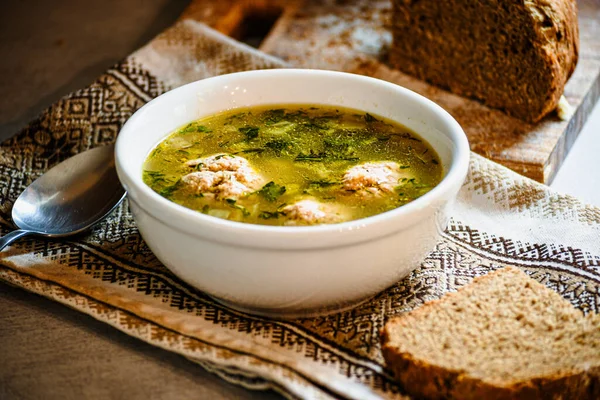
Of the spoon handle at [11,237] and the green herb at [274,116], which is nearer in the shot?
the spoon handle at [11,237]

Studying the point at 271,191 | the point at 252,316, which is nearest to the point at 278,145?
the point at 271,191

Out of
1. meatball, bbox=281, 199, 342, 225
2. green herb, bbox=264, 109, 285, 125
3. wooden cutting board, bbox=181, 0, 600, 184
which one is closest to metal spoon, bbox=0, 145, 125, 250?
green herb, bbox=264, 109, 285, 125

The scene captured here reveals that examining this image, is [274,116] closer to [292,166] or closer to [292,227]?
[292,166]

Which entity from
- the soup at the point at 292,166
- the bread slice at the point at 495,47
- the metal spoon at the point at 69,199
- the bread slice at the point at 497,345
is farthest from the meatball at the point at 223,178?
the bread slice at the point at 495,47

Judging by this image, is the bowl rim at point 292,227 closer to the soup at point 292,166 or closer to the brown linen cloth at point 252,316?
the soup at point 292,166

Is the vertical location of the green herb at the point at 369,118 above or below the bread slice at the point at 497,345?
above

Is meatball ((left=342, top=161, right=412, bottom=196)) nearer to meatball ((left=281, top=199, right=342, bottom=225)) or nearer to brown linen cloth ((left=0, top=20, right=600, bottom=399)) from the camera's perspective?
meatball ((left=281, top=199, right=342, bottom=225))

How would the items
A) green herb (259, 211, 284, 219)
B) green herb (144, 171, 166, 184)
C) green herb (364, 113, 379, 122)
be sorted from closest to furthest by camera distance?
green herb (259, 211, 284, 219)
green herb (144, 171, 166, 184)
green herb (364, 113, 379, 122)
